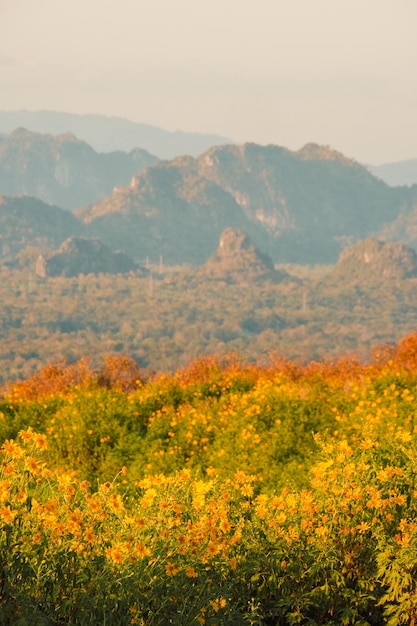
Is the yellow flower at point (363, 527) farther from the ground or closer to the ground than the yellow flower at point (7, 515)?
closer to the ground

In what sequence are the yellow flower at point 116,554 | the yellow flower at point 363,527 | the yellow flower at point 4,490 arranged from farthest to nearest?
1. the yellow flower at point 363,527
2. the yellow flower at point 4,490
3. the yellow flower at point 116,554

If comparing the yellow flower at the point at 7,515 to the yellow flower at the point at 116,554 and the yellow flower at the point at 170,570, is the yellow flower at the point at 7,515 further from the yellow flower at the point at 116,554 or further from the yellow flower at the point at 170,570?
→ the yellow flower at the point at 170,570

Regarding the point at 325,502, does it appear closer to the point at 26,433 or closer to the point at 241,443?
the point at 26,433

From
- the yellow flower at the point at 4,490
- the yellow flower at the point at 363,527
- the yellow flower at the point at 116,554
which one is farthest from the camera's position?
the yellow flower at the point at 363,527

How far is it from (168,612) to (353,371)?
12.6 meters

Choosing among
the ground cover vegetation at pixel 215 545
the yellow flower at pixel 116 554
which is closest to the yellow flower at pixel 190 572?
the ground cover vegetation at pixel 215 545

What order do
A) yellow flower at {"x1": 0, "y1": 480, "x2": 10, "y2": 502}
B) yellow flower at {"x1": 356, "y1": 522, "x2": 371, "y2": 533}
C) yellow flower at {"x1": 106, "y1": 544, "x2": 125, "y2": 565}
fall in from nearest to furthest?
yellow flower at {"x1": 106, "y1": 544, "x2": 125, "y2": 565} → yellow flower at {"x1": 0, "y1": 480, "x2": 10, "y2": 502} → yellow flower at {"x1": 356, "y1": 522, "x2": 371, "y2": 533}

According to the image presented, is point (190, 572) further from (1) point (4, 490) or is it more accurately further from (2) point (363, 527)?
(2) point (363, 527)

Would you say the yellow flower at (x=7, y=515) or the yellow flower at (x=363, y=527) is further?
the yellow flower at (x=363, y=527)

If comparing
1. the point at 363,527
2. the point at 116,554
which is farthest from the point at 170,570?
the point at 363,527

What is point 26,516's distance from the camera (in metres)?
5.33

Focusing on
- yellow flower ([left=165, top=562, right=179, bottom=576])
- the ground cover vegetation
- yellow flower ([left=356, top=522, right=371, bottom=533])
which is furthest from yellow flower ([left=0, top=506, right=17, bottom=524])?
yellow flower ([left=356, top=522, right=371, bottom=533])

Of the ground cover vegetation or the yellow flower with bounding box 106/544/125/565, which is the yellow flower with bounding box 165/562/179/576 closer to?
the ground cover vegetation

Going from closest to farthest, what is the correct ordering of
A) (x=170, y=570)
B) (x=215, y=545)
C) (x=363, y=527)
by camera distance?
1. (x=170, y=570)
2. (x=215, y=545)
3. (x=363, y=527)
